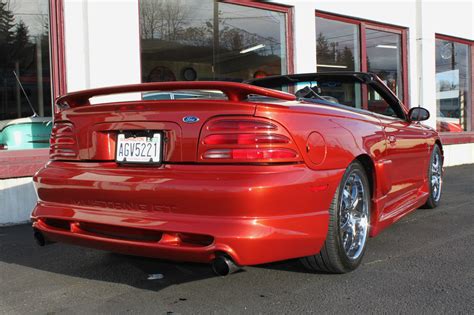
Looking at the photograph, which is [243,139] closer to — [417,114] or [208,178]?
[208,178]

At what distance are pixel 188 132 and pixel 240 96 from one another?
36 cm

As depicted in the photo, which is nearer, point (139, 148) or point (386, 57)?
point (139, 148)

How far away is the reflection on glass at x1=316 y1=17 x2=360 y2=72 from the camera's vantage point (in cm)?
918

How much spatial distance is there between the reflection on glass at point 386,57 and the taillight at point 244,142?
8174 mm

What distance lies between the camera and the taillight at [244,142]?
2.56 meters

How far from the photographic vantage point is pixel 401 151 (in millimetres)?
4090

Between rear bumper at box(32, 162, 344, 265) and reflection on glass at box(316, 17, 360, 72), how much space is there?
266 inches

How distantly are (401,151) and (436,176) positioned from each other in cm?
175

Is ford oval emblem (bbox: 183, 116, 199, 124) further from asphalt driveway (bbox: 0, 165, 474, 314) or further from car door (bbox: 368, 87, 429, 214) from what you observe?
car door (bbox: 368, 87, 429, 214)

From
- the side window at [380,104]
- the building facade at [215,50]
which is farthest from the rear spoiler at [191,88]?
the side window at [380,104]

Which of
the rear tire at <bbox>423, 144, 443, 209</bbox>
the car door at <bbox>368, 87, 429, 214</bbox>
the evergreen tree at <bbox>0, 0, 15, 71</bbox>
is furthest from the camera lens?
the evergreen tree at <bbox>0, 0, 15, 71</bbox>

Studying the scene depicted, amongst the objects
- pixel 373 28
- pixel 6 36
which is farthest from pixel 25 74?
pixel 373 28

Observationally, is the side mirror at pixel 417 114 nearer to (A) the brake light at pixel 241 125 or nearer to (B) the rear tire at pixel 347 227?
(B) the rear tire at pixel 347 227

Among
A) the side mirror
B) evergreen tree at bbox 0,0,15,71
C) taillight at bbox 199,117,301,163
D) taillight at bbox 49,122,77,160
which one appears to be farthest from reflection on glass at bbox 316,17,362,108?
taillight at bbox 199,117,301,163
